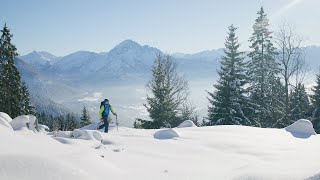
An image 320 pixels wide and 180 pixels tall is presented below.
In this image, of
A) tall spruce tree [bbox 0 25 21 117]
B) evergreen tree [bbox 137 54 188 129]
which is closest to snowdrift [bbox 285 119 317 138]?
evergreen tree [bbox 137 54 188 129]

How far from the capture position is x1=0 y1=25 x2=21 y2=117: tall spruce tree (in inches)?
1602

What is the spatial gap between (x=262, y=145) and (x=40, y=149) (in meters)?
8.34

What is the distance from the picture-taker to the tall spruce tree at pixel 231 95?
34.2 m

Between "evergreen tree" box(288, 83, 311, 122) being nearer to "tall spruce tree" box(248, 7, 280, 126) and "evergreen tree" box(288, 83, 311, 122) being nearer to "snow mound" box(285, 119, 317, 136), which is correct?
"tall spruce tree" box(248, 7, 280, 126)

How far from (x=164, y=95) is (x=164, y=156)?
25811mm

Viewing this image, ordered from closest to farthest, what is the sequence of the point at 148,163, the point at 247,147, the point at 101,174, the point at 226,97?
the point at 101,174, the point at 148,163, the point at 247,147, the point at 226,97

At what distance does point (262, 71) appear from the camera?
40.5 metres

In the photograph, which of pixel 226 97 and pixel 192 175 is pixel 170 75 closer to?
pixel 226 97

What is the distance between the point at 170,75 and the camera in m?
46.0

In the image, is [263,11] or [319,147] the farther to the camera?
[263,11]

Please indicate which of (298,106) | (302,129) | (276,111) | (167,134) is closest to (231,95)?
(276,111)

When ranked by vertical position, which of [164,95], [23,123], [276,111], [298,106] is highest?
[164,95]

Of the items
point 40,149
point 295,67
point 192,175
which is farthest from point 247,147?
point 295,67

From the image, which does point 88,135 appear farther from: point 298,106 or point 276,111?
point 298,106
